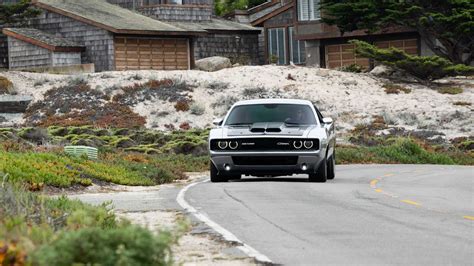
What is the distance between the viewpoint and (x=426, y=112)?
49.0 metres

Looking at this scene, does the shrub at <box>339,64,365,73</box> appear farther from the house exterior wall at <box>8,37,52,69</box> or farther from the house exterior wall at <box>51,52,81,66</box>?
the house exterior wall at <box>8,37,52,69</box>

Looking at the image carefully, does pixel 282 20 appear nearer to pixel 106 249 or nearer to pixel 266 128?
pixel 266 128

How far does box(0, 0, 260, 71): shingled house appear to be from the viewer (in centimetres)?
5794

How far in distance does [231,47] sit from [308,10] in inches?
297

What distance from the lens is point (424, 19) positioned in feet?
172

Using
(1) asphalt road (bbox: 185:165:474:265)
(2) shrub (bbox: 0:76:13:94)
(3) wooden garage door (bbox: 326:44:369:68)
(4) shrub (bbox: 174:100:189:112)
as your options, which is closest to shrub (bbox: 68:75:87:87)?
(2) shrub (bbox: 0:76:13:94)

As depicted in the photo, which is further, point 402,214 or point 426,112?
point 426,112

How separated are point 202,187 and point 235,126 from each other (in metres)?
2.03

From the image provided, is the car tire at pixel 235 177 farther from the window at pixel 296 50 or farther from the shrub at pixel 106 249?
the window at pixel 296 50

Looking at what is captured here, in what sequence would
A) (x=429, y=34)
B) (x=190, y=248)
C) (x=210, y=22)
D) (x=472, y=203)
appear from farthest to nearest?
(x=210, y=22) < (x=429, y=34) < (x=472, y=203) < (x=190, y=248)

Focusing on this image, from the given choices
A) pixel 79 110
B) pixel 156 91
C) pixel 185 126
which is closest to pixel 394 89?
pixel 185 126

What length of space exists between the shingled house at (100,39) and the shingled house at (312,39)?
5.53 m

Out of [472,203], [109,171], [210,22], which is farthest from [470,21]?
[472,203]

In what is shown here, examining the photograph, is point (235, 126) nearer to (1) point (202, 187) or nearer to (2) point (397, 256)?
Answer: (1) point (202, 187)
